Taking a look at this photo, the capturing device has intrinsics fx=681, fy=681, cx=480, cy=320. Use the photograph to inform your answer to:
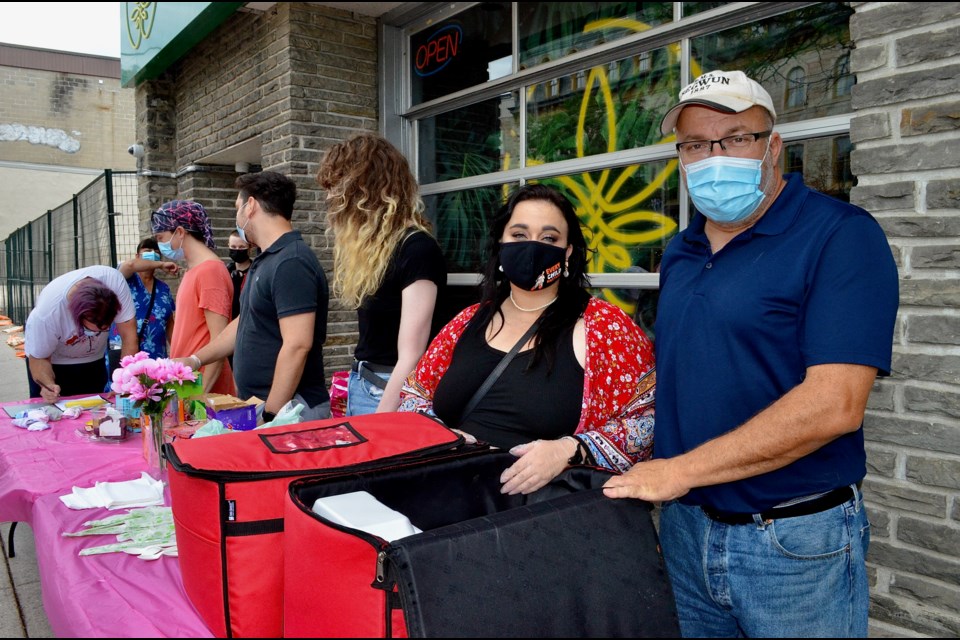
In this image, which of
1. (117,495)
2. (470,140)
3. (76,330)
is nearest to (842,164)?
(470,140)

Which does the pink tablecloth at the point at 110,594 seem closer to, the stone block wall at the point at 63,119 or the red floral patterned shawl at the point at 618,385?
the red floral patterned shawl at the point at 618,385

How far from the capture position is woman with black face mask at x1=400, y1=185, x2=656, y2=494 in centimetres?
186

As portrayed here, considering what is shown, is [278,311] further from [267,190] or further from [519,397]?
[519,397]

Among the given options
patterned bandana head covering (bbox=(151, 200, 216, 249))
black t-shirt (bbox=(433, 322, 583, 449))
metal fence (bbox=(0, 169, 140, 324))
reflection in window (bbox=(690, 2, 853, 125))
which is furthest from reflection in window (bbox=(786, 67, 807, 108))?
metal fence (bbox=(0, 169, 140, 324))

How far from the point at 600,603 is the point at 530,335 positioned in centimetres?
92

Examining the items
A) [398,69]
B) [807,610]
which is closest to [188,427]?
[807,610]

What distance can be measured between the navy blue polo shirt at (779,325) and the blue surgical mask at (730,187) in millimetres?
53

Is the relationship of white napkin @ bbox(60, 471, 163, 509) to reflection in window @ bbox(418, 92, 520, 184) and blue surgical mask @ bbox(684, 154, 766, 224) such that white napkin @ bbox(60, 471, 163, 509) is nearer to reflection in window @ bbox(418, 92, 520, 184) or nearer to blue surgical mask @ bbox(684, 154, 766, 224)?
blue surgical mask @ bbox(684, 154, 766, 224)

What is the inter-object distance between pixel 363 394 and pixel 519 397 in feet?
3.98

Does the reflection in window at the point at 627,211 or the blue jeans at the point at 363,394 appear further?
the reflection in window at the point at 627,211

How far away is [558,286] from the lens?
6.88 feet

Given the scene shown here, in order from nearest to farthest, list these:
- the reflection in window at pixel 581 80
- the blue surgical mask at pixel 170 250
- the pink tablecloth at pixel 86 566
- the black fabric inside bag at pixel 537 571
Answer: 1. the black fabric inside bag at pixel 537 571
2. the pink tablecloth at pixel 86 566
3. the blue surgical mask at pixel 170 250
4. the reflection in window at pixel 581 80

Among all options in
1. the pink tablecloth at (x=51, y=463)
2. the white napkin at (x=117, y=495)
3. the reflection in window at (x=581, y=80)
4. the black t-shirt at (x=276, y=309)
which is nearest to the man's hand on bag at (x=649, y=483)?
the white napkin at (x=117, y=495)

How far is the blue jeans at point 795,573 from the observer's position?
5.04 feet
